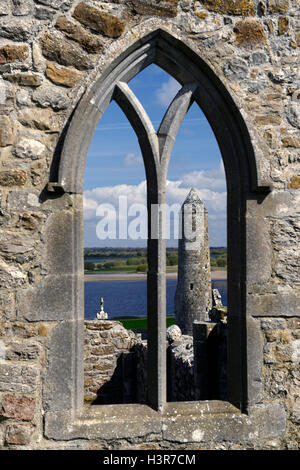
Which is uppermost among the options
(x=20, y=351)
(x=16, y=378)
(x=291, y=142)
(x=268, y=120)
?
(x=268, y=120)

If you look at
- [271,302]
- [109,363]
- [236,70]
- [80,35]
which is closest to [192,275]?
[109,363]

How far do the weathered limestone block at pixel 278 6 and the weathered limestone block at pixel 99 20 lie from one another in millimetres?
1058

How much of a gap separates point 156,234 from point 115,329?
5583mm

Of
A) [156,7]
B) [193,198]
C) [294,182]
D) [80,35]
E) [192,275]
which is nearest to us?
[80,35]

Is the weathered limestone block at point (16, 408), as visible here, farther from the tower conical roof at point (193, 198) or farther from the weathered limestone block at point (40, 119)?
the tower conical roof at point (193, 198)

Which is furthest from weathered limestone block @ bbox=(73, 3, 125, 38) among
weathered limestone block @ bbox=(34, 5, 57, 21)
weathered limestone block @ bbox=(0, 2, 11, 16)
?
weathered limestone block @ bbox=(0, 2, 11, 16)

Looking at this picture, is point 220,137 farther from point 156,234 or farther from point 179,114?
point 156,234

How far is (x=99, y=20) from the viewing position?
10.1 feet

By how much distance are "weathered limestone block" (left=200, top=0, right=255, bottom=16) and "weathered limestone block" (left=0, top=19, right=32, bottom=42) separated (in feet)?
4.02

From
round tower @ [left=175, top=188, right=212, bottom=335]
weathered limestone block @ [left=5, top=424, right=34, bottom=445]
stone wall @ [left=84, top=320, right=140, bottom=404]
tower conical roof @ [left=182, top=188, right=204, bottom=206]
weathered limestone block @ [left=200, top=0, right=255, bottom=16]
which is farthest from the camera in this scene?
round tower @ [left=175, top=188, right=212, bottom=335]

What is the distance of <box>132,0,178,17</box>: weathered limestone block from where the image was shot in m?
3.13

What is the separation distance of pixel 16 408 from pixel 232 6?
3.08 metres

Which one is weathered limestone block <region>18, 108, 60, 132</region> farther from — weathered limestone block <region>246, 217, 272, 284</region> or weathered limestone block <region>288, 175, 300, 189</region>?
weathered limestone block <region>288, 175, 300, 189</region>

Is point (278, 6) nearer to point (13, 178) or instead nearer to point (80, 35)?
point (80, 35)
